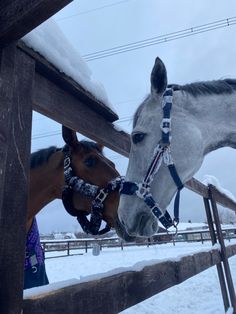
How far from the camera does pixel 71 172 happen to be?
2641mm

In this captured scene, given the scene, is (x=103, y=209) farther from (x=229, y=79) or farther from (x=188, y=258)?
(x=229, y=79)

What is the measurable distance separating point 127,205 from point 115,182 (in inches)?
22.8

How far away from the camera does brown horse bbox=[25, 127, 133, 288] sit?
259 centimetres

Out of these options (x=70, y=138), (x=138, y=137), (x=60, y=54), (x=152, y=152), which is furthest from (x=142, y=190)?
(x=70, y=138)

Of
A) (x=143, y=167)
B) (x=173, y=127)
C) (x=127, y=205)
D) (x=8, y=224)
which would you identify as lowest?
(x=8, y=224)

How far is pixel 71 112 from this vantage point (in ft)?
5.20

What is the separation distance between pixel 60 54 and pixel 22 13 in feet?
2.23

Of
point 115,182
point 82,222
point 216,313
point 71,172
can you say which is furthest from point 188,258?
point 216,313

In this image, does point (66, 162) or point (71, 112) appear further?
point (66, 162)

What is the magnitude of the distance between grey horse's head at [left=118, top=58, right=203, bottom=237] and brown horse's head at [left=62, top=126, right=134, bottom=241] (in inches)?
21.2

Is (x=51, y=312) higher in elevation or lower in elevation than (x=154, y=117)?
lower

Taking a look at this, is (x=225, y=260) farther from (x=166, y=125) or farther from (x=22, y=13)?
(x=22, y=13)

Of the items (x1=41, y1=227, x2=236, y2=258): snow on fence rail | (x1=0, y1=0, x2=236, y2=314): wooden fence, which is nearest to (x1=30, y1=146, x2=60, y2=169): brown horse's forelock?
(x1=0, y1=0, x2=236, y2=314): wooden fence

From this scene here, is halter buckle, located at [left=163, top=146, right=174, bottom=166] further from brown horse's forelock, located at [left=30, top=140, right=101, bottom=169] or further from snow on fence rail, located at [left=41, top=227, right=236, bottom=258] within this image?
snow on fence rail, located at [left=41, top=227, right=236, bottom=258]
